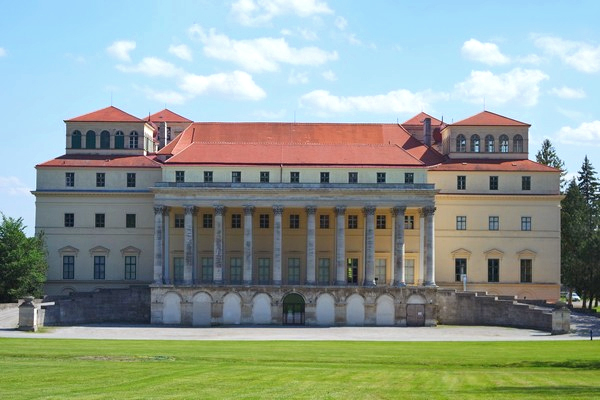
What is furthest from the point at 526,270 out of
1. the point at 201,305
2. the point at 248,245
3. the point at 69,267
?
the point at 69,267

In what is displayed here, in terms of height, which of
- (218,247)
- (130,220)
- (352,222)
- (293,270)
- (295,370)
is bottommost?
(295,370)

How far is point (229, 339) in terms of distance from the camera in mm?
70500

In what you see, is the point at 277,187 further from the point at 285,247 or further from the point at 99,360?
the point at 99,360

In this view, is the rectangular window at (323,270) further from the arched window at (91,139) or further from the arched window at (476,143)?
the arched window at (91,139)

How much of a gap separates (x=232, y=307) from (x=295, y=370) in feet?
156

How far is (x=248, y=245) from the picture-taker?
90.1 m

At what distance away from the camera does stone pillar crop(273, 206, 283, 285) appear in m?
→ 89.7

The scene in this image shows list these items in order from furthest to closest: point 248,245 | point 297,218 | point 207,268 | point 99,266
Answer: point 99,266 → point 297,218 → point 207,268 → point 248,245

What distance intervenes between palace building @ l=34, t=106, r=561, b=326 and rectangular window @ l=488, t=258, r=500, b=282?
0.14 metres

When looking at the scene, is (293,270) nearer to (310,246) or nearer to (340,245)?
(310,246)

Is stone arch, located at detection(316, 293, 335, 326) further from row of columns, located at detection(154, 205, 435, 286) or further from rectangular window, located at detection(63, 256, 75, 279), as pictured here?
rectangular window, located at detection(63, 256, 75, 279)

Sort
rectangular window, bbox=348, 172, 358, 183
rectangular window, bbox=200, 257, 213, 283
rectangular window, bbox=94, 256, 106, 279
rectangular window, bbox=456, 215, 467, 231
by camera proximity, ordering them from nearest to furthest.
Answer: rectangular window, bbox=348, 172, 358, 183 → rectangular window, bbox=200, 257, 213, 283 → rectangular window, bbox=94, 256, 106, 279 → rectangular window, bbox=456, 215, 467, 231

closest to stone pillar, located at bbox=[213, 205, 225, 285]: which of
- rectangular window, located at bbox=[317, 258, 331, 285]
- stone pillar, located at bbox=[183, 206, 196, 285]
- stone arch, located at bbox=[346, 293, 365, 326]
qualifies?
stone pillar, located at bbox=[183, 206, 196, 285]

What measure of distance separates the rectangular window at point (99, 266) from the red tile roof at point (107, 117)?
45.5ft
